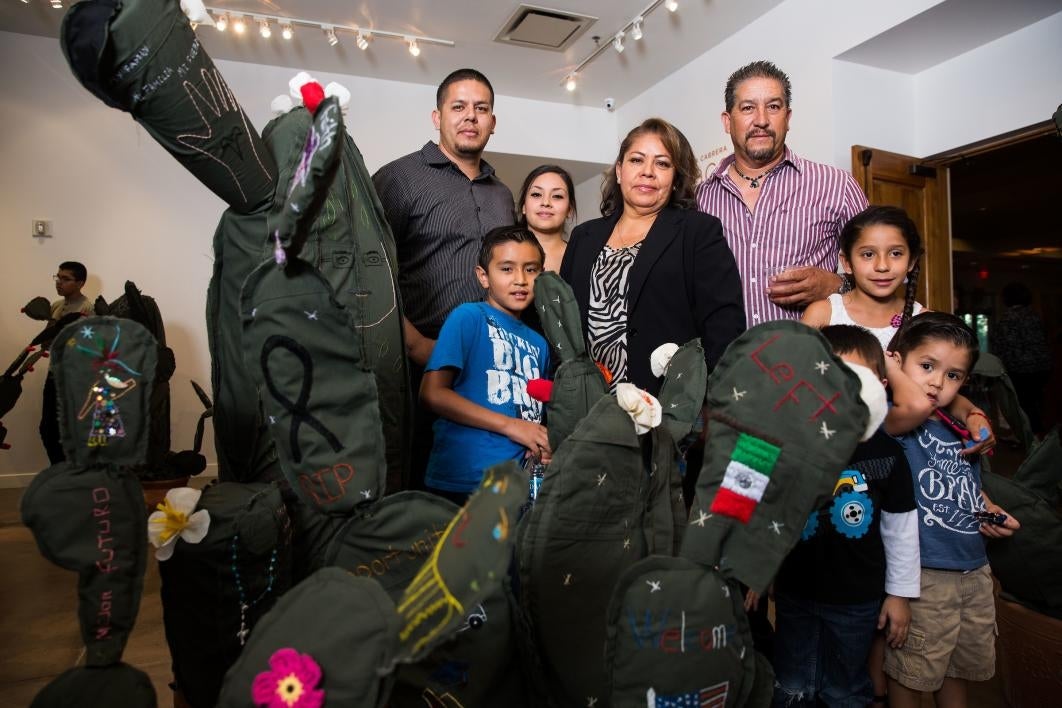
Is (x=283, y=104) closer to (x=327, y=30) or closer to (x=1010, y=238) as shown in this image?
(x=327, y=30)

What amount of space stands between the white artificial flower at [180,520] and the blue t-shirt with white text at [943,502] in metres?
1.34

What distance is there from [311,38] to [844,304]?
14.5ft

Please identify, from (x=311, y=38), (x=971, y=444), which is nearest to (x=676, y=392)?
(x=971, y=444)

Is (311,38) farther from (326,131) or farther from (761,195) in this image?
(326,131)

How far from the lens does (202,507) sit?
0.79 m

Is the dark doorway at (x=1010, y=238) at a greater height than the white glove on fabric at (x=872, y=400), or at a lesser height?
greater

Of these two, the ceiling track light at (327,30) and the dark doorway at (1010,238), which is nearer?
the ceiling track light at (327,30)

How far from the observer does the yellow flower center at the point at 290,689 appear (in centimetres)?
51

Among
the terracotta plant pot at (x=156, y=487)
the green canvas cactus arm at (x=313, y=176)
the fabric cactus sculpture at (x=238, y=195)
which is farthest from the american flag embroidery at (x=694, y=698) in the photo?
the terracotta plant pot at (x=156, y=487)

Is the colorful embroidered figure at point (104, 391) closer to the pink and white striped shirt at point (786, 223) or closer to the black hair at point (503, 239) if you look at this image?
the black hair at point (503, 239)

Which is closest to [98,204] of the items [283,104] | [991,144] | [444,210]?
[444,210]

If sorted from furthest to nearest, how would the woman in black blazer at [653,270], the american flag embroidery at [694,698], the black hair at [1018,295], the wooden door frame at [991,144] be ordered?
the black hair at [1018,295], the wooden door frame at [991,144], the woman in black blazer at [653,270], the american flag embroidery at [694,698]

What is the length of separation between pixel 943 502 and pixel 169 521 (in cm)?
145

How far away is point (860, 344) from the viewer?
1.05 m
